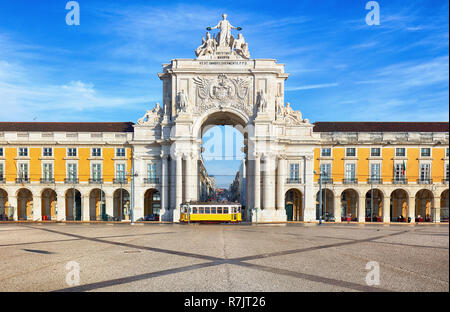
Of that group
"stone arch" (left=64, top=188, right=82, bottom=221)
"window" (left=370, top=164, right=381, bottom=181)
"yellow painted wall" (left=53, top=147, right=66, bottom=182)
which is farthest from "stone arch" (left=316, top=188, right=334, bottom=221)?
"yellow painted wall" (left=53, top=147, right=66, bottom=182)

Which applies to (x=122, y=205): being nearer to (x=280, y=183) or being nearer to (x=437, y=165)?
(x=280, y=183)

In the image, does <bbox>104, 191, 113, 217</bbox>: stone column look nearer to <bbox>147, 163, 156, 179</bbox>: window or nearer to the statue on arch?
<bbox>147, 163, 156, 179</bbox>: window

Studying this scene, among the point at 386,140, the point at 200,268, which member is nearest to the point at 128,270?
the point at 200,268

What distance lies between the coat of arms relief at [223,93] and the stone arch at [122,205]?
17837mm

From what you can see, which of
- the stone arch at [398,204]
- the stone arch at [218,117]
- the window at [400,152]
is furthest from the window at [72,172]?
the stone arch at [398,204]

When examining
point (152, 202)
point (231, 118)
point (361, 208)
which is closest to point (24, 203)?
point (152, 202)

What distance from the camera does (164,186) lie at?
177 feet

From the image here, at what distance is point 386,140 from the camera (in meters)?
55.9

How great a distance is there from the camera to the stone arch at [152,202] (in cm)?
5888

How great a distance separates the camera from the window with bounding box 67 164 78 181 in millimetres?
55750

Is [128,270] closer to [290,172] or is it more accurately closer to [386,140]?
[290,172]

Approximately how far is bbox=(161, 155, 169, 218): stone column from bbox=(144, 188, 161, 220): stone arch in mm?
5240
